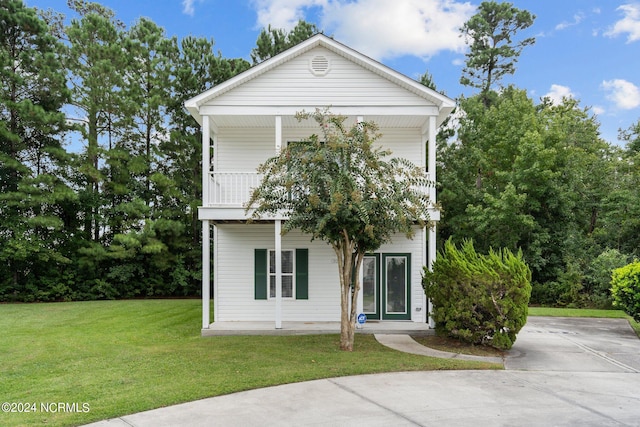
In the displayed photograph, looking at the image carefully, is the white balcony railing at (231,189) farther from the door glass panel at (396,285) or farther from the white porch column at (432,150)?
the door glass panel at (396,285)

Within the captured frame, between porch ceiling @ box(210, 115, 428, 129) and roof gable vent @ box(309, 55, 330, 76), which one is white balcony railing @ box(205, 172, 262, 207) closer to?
porch ceiling @ box(210, 115, 428, 129)

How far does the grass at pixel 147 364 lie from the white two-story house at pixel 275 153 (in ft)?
5.51

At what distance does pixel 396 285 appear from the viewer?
41.9 feet

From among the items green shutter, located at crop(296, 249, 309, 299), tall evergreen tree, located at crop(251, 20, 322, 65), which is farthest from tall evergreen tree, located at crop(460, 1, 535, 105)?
green shutter, located at crop(296, 249, 309, 299)

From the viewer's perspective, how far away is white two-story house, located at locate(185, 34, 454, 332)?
38.5 ft

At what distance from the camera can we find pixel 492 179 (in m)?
22.0

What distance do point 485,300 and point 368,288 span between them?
4.05 meters

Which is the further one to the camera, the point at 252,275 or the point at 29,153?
the point at 29,153

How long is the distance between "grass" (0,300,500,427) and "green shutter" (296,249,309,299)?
2.10m

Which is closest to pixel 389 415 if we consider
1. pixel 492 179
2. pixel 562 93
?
pixel 492 179

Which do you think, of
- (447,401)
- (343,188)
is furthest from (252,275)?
(447,401)

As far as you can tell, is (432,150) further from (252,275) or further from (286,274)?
(252,275)

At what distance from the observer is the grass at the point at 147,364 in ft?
20.4

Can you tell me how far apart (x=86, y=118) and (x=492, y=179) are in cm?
1935
